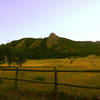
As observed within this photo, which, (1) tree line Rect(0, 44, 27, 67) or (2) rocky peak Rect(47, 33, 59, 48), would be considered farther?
(2) rocky peak Rect(47, 33, 59, 48)

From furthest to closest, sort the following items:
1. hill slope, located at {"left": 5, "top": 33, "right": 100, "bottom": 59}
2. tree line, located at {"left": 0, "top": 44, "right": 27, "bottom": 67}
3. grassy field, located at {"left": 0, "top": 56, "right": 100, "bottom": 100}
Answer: hill slope, located at {"left": 5, "top": 33, "right": 100, "bottom": 59}, tree line, located at {"left": 0, "top": 44, "right": 27, "bottom": 67}, grassy field, located at {"left": 0, "top": 56, "right": 100, "bottom": 100}

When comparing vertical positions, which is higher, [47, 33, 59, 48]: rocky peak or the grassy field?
[47, 33, 59, 48]: rocky peak

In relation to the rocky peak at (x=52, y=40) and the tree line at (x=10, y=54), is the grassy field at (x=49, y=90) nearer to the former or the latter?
the tree line at (x=10, y=54)

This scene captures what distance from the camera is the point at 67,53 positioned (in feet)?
348

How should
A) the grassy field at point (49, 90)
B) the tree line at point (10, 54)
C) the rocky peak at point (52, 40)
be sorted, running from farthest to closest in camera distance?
the rocky peak at point (52, 40)
the tree line at point (10, 54)
the grassy field at point (49, 90)

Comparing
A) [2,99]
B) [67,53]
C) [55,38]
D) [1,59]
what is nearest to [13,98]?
[2,99]

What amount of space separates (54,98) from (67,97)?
72 centimetres

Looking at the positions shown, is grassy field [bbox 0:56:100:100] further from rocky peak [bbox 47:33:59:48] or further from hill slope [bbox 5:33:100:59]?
rocky peak [bbox 47:33:59:48]

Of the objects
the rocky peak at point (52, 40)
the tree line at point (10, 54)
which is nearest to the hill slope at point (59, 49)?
the rocky peak at point (52, 40)

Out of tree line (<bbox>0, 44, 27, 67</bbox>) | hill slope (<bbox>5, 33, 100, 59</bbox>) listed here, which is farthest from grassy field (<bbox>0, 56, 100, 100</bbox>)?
hill slope (<bbox>5, 33, 100, 59</bbox>)

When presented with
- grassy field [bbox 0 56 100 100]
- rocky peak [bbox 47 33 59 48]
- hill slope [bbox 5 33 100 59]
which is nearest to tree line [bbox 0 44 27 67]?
grassy field [bbox 0 56 100 100]

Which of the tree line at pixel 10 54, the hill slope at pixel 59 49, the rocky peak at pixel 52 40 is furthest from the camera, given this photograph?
the rocky peak at pixel 52 40

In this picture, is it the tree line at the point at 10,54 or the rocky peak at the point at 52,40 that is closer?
the tree line at the point at 10,54

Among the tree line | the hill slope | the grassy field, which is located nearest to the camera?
the grassy field
